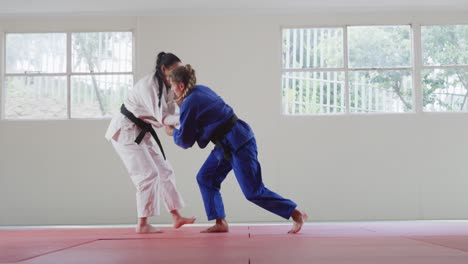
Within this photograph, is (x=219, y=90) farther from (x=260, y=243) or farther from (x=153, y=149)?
(x=260, y=243)

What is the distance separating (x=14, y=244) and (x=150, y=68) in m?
3.63

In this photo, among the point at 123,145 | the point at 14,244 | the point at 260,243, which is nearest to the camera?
the point at 260,243

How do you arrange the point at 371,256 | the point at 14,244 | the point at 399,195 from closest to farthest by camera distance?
1. the point at 371,256
2. the point at 14,244
3. the point at 399,195

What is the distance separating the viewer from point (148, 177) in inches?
146

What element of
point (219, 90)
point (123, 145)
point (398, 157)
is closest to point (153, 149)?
point (123, 145)

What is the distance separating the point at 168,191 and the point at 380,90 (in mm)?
3426

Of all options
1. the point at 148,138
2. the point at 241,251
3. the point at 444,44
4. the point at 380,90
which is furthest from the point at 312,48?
the point at 241,251

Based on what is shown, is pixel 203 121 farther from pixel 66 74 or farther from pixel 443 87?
pixel 443 87

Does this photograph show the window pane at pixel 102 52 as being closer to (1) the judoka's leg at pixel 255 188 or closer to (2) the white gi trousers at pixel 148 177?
(2) the white gi trousers at pixel 148 177

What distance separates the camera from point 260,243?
275 centimetres

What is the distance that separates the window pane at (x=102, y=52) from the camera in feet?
21.4

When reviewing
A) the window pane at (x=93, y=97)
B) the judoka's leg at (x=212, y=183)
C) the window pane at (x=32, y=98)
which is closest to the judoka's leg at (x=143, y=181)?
the judoka's leg at (x=212, y=183)

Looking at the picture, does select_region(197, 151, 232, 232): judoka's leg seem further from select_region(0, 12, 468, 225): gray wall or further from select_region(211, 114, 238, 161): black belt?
select_region(0, 12, 468, 225): gray wall

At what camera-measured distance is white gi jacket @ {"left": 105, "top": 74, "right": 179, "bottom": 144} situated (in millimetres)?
3652
